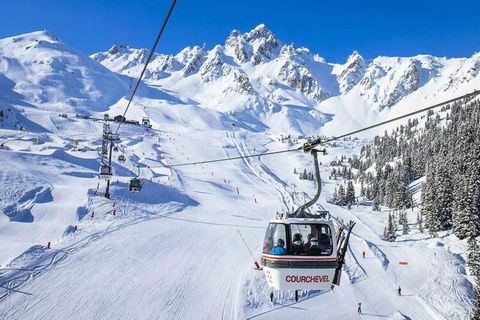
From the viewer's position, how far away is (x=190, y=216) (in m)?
45.7

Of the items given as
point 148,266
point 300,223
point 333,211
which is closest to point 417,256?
point 333,211

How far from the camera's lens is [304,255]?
13.2 m

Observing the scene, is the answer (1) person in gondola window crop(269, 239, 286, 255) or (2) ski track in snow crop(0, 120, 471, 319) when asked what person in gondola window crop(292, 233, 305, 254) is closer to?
(1) person in gondola window crop(269, 239, 286, 255)

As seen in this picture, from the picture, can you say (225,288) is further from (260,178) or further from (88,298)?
(260,178)

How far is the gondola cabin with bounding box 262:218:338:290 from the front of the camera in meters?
13.2

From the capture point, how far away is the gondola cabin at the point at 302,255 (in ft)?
43.2

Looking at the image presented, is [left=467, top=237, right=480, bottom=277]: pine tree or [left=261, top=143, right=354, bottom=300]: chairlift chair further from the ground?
[left=261, top=143, right=354, bottom=300]: chairlift chair

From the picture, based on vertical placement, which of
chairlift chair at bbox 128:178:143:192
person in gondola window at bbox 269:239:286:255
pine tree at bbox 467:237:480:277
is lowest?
pine tree at bbox 467:237:480:277

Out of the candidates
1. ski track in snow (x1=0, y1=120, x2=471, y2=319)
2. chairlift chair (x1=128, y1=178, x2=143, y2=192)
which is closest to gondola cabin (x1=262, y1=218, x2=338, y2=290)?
ski track in snow (x1=0, y1=120, x2=471, y2=319)

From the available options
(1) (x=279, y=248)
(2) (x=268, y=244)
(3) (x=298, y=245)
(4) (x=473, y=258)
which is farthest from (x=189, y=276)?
(4) (x=473, y=258)

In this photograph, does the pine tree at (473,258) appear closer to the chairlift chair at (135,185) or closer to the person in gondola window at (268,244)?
the chairlift chair at (135,185)

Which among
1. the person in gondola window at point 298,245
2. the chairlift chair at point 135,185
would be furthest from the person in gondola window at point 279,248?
the chairlift chair at point 135,185

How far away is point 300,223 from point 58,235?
24573 millimetres

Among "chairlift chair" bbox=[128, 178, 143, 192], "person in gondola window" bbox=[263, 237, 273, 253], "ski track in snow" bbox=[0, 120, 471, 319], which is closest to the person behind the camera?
"person in gondola window" bbox=[263, 237, 273, 253]
